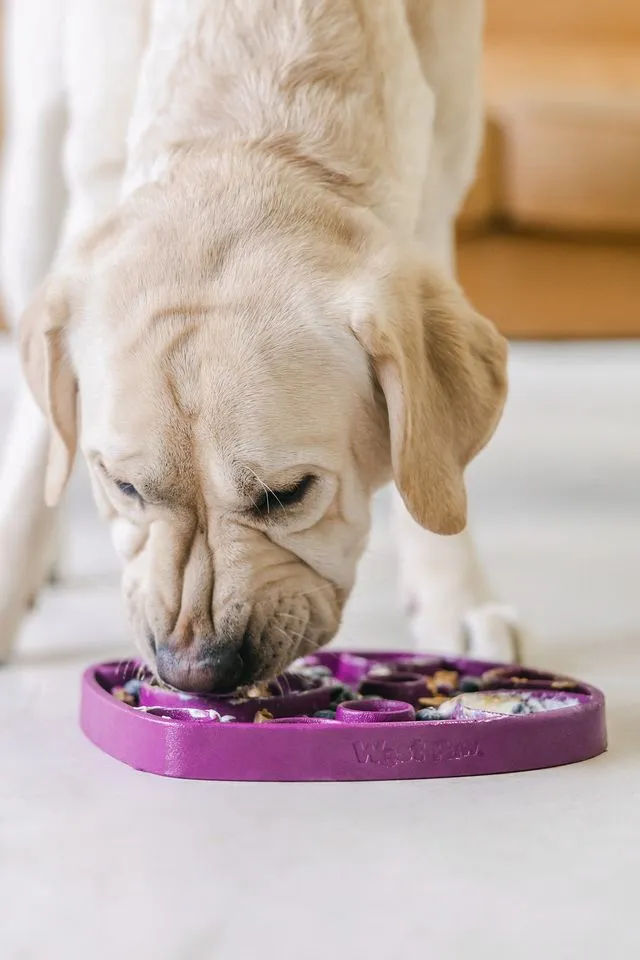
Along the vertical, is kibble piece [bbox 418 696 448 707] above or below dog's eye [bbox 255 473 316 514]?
below

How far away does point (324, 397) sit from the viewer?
183 cm

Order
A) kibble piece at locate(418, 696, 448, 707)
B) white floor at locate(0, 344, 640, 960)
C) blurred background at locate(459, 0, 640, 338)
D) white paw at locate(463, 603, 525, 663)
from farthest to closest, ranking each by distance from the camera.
Answer: blurred background at locate(459, 0, 640, 338)
white paw at locate(463, 603, 525, 663)
kibble piece at locate(418, 696, 448, 707)
white floor at locate(0, 344, 640, 960)

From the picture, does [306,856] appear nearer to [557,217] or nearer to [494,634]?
[494,634]

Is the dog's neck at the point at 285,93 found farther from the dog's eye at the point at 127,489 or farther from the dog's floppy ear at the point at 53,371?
the dog's eye at the point at 127,489

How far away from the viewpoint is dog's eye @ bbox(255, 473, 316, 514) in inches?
70.5

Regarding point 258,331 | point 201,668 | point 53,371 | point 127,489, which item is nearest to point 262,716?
point 201,668

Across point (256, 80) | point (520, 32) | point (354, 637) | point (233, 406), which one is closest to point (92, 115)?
point (256, 80)

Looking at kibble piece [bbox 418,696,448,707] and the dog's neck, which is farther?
the dog's neck

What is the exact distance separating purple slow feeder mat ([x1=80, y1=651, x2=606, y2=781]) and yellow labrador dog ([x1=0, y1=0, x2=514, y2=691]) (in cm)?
8

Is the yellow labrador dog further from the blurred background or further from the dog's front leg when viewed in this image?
the blurred background

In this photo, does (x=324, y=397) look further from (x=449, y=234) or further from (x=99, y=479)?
(x=449, y=234)

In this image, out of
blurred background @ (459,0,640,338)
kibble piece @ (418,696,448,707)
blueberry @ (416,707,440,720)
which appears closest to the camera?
blueberry @ (416,707,440,720)

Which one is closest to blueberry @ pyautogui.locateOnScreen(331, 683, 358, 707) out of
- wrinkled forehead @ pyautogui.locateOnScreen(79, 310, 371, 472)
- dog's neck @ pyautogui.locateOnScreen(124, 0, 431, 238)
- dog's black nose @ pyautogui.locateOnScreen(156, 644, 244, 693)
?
dog's black nose @ pyautogui.locateOnScreen(156, 644, 244, 693)

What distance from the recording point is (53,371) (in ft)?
6.74
